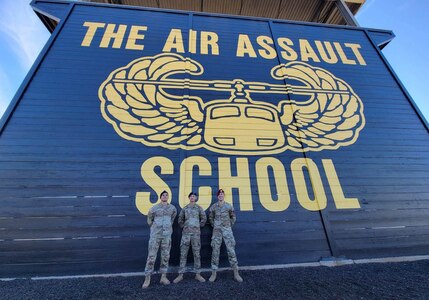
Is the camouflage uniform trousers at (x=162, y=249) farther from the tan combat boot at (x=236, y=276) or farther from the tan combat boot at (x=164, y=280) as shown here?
the tan combat boot at (x=236, y=276)

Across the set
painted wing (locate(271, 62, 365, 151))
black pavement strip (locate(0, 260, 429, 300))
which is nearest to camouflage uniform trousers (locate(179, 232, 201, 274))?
black pavement strip (locate(0, 260, 429, 300))

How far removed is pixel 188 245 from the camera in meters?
3.38

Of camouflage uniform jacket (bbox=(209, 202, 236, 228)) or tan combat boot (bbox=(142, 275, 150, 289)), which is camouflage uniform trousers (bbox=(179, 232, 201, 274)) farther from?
tan combat boot (bbox=(142, 275, 150, 289))

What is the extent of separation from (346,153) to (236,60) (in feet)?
11.8

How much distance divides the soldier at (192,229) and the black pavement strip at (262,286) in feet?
0.75

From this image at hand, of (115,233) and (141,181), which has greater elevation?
(141,181)

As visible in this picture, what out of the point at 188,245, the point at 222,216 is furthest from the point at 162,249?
the point at 222,216

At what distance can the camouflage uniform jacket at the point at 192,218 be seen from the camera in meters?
3.42

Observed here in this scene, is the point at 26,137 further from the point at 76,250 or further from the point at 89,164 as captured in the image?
the point at 76,250

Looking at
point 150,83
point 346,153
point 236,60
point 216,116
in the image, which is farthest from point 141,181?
point 346,153

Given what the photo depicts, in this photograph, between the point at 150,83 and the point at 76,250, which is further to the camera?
the point at 150,83

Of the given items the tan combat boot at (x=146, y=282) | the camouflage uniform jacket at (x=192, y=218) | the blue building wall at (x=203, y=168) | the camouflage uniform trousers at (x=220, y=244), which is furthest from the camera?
the blue building wall at (x=203, y=168)

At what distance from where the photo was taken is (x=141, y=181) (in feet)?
12.9

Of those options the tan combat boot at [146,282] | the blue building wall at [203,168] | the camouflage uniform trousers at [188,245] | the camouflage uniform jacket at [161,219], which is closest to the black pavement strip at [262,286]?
the tan combat boot at [146,282]
